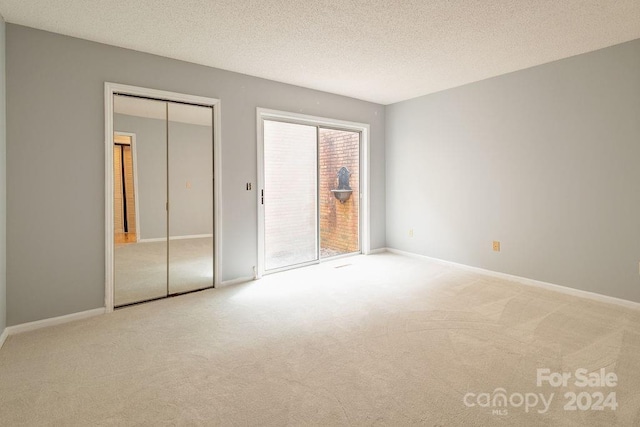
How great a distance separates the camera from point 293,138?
4.55 meters

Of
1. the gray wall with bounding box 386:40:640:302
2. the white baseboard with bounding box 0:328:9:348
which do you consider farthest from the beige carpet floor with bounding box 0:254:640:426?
the gray wall with bounding box 386:40:640:302

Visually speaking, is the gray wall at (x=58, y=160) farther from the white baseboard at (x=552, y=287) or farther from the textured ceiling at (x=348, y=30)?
the white baseboard at (x=552, y=287)

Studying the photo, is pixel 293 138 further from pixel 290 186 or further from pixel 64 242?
pixel 64 242

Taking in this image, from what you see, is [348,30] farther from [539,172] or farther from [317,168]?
[539,172]

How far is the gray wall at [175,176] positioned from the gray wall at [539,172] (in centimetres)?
312

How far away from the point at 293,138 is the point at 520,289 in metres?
3.31

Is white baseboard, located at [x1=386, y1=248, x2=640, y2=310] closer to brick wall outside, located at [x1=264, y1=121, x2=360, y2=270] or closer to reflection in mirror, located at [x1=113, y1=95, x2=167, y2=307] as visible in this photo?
brick wall outside, located at [x1=264, y1=121, x2=360, y2=270]

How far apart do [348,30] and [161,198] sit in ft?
8.13

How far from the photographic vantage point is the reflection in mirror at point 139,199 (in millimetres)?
3205

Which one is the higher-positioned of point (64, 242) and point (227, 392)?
point (64, 242)

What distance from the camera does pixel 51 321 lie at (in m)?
2.85

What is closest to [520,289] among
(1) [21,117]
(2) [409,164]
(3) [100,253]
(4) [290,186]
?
(2) [409,164]

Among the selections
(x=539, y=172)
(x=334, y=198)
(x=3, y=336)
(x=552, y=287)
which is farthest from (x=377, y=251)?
(x=3, y=336)

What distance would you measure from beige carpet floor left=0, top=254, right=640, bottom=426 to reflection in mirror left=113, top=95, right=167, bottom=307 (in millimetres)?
278
